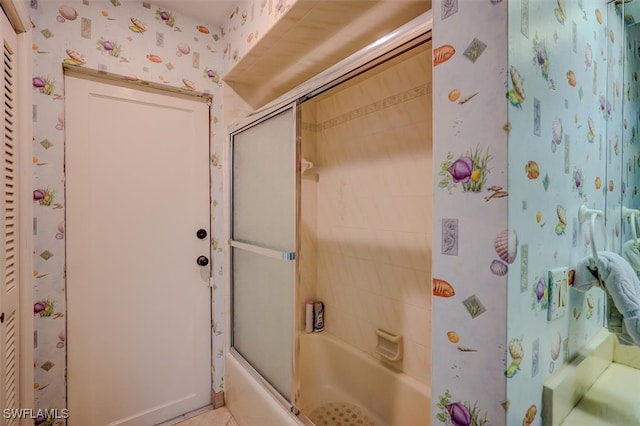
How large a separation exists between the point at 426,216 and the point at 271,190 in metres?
0.81

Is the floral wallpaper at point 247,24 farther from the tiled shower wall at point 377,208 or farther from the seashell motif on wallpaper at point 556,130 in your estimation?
the seashell motif on wallpaper at point 556,130

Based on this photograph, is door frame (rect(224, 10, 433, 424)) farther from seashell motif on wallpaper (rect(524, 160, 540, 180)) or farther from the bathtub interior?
seashell motif on wallpaper (rect(524, 160, 540, 180))

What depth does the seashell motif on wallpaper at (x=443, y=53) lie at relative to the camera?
2.49 ft

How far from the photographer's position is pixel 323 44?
1.56 m

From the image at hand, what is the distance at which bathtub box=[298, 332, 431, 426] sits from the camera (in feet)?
5.35

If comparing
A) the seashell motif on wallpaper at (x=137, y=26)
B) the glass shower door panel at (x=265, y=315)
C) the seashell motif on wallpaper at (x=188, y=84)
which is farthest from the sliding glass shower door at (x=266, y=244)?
the seashell motif on wallpaper at (x=137, y=26)

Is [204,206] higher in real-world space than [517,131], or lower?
lower

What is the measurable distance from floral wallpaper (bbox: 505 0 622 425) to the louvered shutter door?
65.0 inches

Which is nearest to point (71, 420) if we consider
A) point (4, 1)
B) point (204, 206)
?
point (204, 206)

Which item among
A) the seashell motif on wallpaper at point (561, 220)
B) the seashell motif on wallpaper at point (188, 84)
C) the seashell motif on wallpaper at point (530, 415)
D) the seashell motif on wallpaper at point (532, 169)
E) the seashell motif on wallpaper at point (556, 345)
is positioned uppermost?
the seashell motif on wallpaper at point (188, 84)

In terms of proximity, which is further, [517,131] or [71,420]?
[71,420]

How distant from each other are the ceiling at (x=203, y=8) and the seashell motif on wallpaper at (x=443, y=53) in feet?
4.75

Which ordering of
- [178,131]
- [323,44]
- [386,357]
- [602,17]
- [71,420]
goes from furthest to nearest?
[178,131] → [386,357] → [71,420] → [323,44] → [602,17]

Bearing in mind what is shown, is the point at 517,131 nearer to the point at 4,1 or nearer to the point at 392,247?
the point at 392,247
